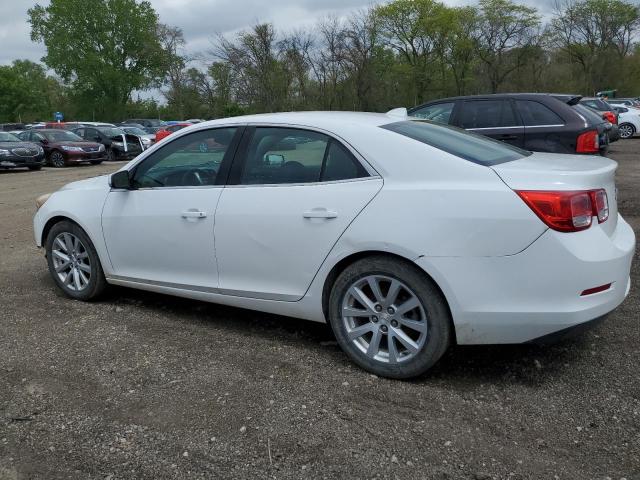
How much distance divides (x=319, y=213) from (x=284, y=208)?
10.1 inches

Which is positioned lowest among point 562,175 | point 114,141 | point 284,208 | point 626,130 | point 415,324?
point 626,130

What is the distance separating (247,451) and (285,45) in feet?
122

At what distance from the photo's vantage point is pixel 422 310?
3.32 meters

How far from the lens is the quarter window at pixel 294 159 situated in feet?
11.9

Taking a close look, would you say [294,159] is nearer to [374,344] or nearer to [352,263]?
[352,263]

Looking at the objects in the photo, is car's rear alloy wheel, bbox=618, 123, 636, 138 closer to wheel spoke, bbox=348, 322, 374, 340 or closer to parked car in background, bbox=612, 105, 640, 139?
parked car in background, bbox=612, 105, 640, 139

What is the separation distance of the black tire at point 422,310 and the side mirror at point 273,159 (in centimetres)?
87

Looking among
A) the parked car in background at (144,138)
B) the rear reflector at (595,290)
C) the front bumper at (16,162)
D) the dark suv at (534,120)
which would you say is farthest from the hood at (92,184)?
the parked car in background at (144,138)

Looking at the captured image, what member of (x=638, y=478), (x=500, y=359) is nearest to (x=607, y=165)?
(x=500, y=359)

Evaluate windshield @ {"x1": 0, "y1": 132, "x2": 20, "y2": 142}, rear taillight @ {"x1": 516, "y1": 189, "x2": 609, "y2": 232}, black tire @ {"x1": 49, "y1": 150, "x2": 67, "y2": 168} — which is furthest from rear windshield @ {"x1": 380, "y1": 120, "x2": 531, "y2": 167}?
windshield @ {"x1": 0, "y1": 132, "x2": 20, "y2": 142}

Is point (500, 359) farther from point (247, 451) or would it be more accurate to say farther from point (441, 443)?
point (247, 451)

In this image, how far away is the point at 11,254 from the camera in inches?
276

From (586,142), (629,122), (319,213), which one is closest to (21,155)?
Answer: (586,142)

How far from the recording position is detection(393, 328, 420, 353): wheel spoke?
3.37 metres
